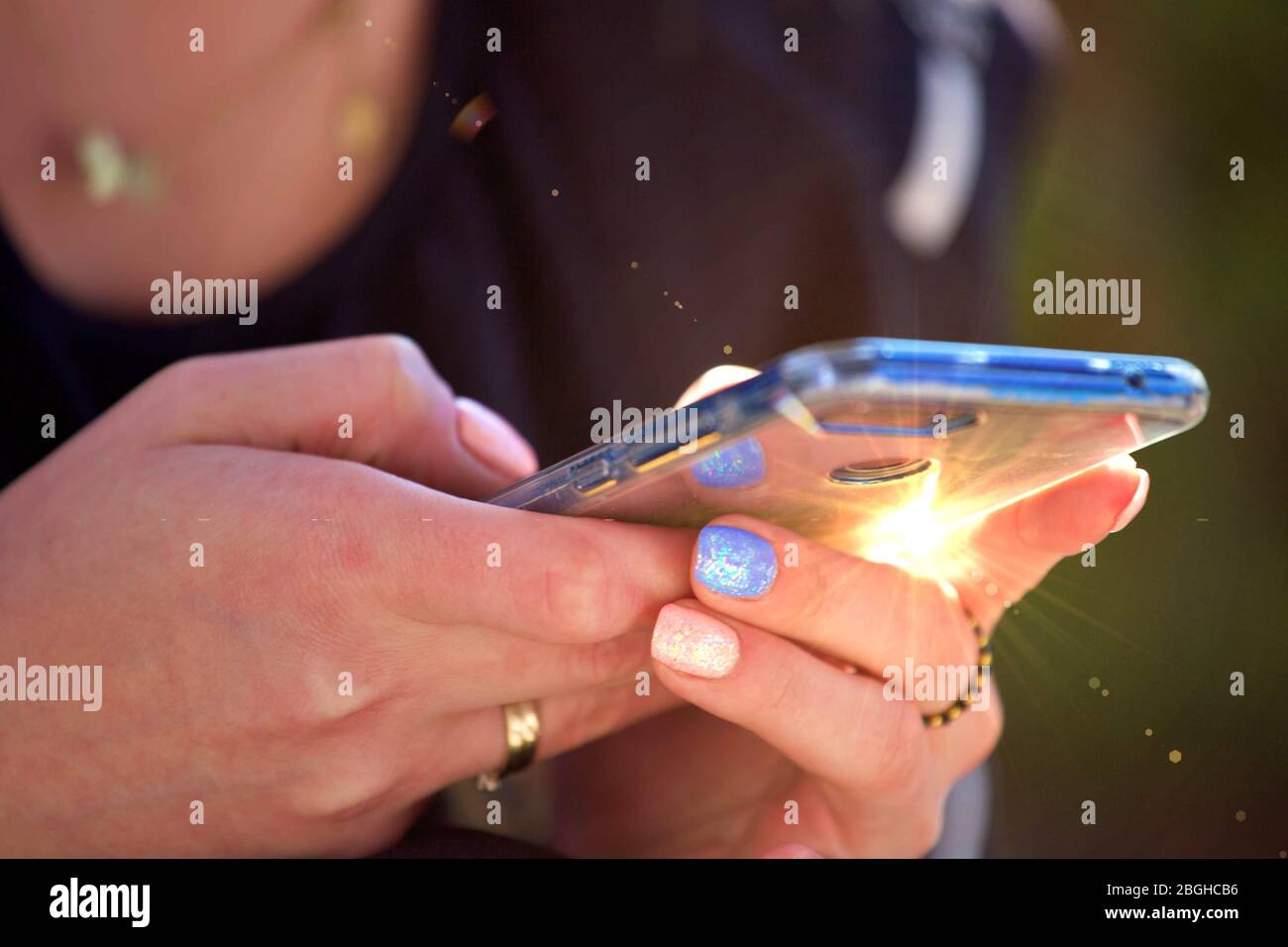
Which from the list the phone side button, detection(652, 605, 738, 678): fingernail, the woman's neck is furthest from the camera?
the woman's neck

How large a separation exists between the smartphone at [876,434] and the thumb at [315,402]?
19 cm

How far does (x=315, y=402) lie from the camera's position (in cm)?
74

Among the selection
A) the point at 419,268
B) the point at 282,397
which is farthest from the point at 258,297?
the point at 282,397

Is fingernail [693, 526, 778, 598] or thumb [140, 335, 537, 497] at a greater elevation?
thumb [140, 335, 537, 497]

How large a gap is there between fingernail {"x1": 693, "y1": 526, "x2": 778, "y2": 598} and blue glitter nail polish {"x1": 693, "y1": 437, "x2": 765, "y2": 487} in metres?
0.08

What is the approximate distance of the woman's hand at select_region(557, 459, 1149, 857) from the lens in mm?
638

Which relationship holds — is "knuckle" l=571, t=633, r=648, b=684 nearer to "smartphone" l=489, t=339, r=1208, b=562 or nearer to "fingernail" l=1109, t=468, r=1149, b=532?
"smartphone" l=489, t=339, r=1208, b=562

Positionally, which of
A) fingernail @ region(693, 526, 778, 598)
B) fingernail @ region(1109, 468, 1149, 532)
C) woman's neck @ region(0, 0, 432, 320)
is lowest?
fingernail @ region(693, 526, 778, 598)

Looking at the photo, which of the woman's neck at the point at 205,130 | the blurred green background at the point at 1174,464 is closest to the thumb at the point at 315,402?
the woman's neck at the point at 205,130

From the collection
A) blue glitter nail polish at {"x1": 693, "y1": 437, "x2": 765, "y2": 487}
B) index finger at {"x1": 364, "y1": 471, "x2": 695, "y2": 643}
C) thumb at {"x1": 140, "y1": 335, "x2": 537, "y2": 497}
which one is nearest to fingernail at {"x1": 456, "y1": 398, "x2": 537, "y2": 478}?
thumb at {"x1": 140, "y1": 335, "x2": 537, "y2": 497}

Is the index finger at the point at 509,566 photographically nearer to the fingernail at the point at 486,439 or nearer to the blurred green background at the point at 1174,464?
the fingernail at the point at 486,439

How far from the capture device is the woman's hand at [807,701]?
64 cm

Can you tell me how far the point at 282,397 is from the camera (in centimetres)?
73
